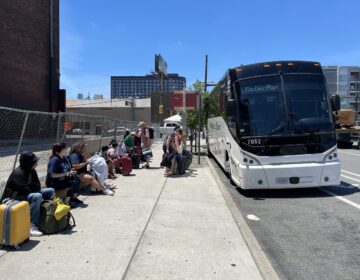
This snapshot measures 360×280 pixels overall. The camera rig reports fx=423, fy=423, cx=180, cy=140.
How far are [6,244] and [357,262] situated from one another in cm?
449

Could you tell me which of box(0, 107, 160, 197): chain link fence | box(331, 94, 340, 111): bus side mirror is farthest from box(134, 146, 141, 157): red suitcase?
box(331, 94, 340, 111): bus side mirror

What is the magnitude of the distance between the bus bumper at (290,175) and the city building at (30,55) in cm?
2620

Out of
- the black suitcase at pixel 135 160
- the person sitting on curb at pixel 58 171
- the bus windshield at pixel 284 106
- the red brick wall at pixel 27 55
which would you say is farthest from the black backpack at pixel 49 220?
the red brick wall at pixel 27 55

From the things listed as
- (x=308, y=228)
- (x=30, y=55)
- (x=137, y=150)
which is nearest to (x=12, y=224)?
(x=308, y=228)

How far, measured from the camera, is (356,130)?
27922 millimetres

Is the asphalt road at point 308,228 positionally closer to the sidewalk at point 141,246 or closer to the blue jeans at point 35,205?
the sidewalk at point 141,246

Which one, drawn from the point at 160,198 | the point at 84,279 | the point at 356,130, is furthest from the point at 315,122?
the point at 356,130

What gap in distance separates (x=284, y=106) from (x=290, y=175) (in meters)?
1.62

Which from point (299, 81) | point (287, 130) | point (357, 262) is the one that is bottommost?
point (357, 262)

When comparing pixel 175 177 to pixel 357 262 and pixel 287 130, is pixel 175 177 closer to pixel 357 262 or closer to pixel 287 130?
pixel 287 130

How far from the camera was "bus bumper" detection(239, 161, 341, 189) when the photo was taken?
9484 mm

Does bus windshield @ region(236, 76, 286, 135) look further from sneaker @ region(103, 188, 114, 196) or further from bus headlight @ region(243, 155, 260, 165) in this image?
sneaker @ region(103, 188, 114, 196)

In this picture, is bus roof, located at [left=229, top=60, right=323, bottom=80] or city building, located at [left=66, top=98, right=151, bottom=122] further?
city building, located at [left=66, top=98, right=151, bottom=122]

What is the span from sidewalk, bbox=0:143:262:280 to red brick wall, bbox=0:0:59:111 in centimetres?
2650
